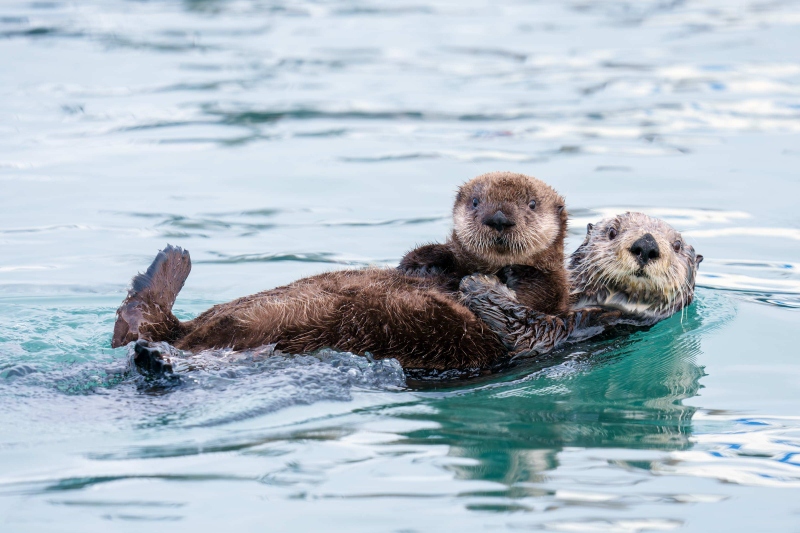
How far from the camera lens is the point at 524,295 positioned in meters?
5.10

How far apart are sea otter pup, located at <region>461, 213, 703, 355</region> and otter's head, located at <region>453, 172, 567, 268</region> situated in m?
0.18

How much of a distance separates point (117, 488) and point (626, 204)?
20.3ft

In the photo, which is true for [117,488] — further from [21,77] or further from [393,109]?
[21,77]

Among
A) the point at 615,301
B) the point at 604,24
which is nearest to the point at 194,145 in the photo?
the point at 615,301

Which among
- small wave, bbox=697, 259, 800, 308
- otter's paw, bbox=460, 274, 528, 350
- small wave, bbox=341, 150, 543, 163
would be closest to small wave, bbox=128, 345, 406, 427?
otter's paw, bbox=460, 274, 528, 350

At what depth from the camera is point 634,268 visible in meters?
5.37

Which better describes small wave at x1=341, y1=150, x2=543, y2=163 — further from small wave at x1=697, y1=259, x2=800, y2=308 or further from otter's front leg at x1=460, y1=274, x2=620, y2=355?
otter's front leg at x1=460, y1=274, x2=620, y2=355

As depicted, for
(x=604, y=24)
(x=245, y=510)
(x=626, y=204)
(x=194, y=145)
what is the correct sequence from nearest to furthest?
(x=245, y=510) → (x=626, y=204) → (x=194, y=145) → (x=604, y=24)

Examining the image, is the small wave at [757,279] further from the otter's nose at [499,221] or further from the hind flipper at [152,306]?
the hind flipper at [152,306]

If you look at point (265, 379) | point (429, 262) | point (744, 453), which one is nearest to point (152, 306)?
point (265, 379)

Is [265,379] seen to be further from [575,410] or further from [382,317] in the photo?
[575,410]

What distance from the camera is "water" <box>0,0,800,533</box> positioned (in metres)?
3.73

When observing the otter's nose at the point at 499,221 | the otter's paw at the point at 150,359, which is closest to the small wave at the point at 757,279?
the otter's nose at the point at 499,221

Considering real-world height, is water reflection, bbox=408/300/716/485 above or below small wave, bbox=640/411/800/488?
above
